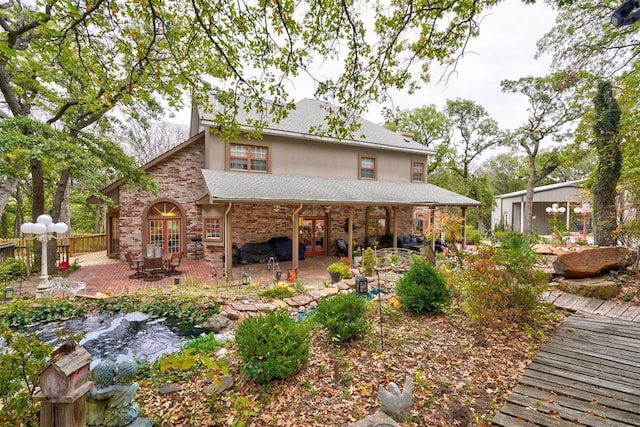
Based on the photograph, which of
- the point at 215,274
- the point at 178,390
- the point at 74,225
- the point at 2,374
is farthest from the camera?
the point at 74,225

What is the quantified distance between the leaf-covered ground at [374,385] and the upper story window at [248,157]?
355 inches

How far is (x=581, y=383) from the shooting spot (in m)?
3.17

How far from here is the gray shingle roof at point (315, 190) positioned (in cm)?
952

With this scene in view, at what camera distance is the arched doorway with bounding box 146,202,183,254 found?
38.4 feet

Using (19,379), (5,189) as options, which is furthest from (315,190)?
(5,189)

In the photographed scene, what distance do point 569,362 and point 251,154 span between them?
11.5 m

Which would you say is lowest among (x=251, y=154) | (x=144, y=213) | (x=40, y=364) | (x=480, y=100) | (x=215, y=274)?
(x=215, y=274)

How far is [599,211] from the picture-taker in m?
8.59

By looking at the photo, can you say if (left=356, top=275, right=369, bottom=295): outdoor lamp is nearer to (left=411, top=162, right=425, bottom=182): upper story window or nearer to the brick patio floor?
the brick patio floor

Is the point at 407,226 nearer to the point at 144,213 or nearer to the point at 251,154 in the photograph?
the point at 251,154

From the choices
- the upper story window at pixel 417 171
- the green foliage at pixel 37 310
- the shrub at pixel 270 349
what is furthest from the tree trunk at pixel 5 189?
the upper story window at pixel 417 171

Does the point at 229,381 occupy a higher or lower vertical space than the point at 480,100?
lower

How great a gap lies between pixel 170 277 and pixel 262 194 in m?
4.39

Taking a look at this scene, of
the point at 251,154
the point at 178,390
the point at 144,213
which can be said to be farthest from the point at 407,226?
the point at 178,390
